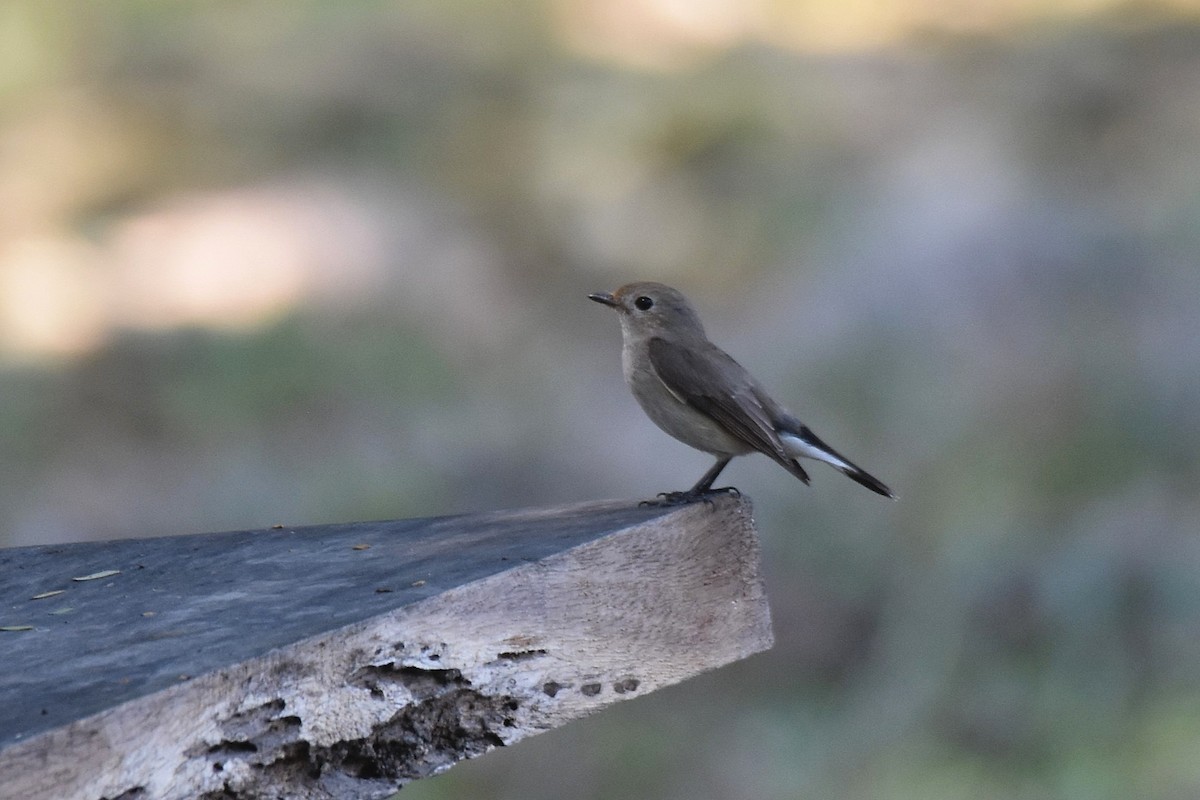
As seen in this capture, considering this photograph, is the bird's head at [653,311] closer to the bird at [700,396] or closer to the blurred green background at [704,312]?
the bird at [700,396]

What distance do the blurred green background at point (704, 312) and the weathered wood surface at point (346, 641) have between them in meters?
3.41

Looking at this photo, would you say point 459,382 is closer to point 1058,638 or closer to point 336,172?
point 336,172

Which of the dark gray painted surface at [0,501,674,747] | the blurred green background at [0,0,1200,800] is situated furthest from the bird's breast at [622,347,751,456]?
the blurred green background at [0,0,1200,800]

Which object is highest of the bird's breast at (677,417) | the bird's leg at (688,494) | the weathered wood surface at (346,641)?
the bird's breast at (677,417)

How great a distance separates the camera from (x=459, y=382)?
8.46 metres

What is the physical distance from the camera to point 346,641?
2.12 meters

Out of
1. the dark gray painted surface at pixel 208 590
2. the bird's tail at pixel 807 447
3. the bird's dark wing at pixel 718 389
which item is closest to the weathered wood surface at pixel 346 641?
the dark gray painted surface at pixel 208 590

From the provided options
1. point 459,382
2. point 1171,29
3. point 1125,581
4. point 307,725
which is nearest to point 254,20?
point 459,382

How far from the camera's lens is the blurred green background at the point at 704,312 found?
646cm

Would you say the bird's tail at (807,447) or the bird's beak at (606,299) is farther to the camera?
the bird's beak at (606,299)

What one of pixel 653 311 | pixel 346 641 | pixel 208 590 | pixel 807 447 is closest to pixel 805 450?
pixel 807 447

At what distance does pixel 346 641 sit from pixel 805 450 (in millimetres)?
2809

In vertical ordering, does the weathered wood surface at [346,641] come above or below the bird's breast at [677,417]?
below

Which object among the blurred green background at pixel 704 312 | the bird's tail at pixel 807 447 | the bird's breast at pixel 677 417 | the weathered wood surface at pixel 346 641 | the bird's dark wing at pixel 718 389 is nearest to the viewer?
the weathered wood surface at pixel 346 641
